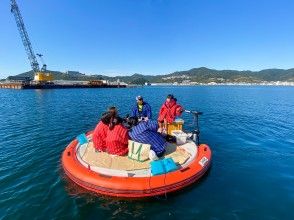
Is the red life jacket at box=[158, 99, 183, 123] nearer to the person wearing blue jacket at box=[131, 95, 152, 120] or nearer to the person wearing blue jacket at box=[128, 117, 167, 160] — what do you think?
the person wearing blue jacket at box=[131, 95, 152, 120]

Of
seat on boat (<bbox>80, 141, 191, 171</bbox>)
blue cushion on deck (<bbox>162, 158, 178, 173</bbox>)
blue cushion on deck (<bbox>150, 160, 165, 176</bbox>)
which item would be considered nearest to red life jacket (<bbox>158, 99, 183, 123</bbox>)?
seat on boat (<bbox>80, 141, 191, 171</bbox>)

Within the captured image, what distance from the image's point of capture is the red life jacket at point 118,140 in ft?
32.9

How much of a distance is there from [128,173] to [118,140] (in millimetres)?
1836

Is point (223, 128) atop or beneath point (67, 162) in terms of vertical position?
beneath

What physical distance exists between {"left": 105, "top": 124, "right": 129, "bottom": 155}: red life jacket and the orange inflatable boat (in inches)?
12.4

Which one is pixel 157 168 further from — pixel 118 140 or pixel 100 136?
pixel 100 136

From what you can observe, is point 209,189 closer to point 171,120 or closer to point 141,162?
point 141,162

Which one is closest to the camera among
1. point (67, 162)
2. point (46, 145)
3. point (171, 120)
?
point (67, 162)

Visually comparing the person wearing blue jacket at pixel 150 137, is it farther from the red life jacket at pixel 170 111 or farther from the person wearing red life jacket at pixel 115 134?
the red life jacket at pixel 170 111

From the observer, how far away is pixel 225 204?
8055 millimetres

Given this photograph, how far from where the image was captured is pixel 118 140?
32.8ft

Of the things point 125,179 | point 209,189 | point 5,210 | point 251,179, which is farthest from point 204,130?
point 5,210

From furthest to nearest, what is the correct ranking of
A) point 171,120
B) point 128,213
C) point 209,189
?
point 171,120
point 209,189
point 128,213

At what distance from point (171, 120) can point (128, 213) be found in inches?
274
